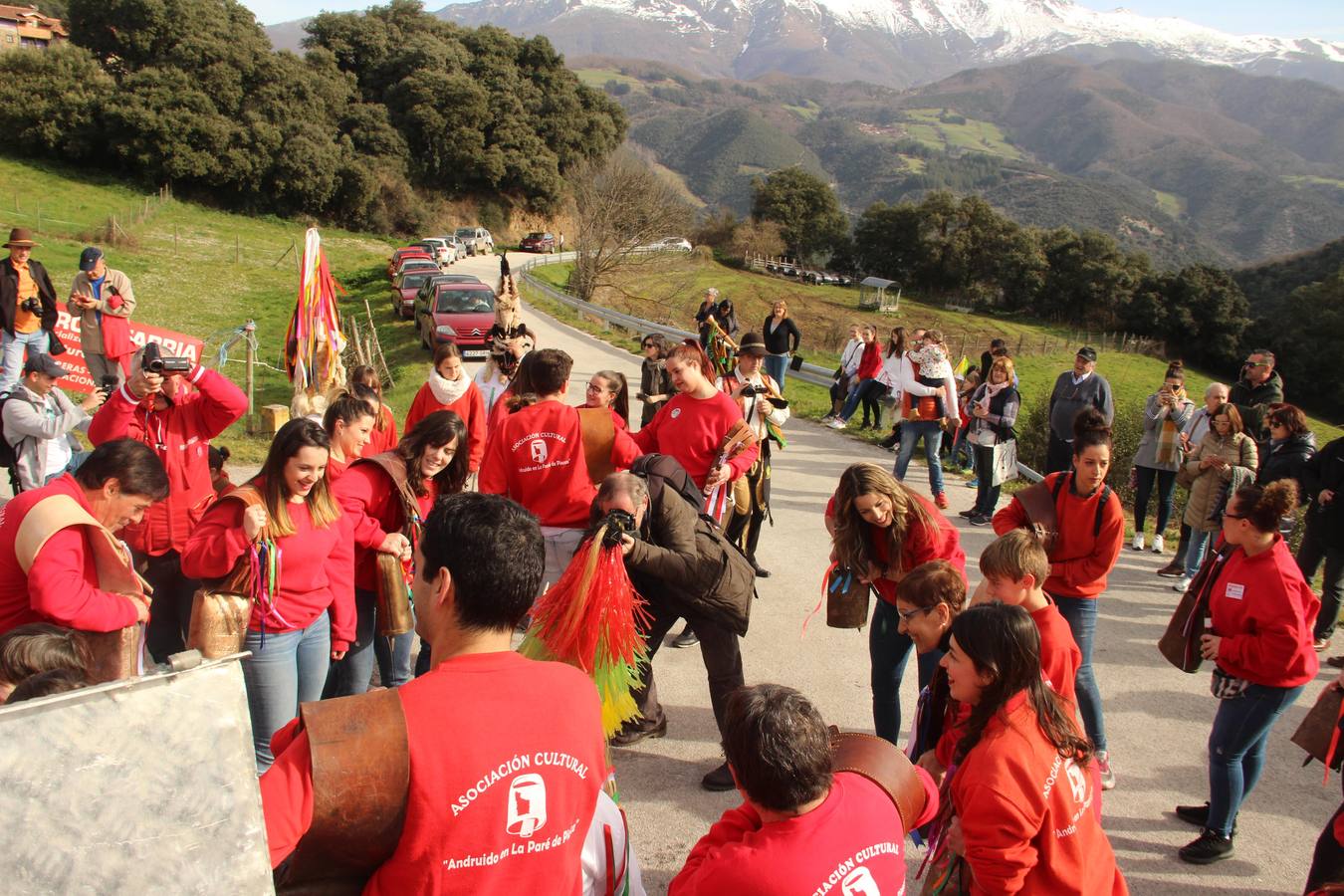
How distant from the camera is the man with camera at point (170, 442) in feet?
15.3

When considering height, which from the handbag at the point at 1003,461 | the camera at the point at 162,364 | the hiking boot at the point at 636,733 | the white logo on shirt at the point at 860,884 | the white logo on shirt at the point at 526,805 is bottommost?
the hiking boot at the point at 636,733

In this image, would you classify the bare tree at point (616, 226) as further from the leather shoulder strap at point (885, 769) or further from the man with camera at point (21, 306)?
the leather shoulder strap at point (885, 769)

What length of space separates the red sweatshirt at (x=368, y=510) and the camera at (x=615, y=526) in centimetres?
117

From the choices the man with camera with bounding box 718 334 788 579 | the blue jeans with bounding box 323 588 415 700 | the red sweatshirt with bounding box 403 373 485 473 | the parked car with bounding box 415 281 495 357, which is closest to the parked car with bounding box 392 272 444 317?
the parked car with bounding box 415 281 495 357

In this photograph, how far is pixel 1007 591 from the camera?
356 cm

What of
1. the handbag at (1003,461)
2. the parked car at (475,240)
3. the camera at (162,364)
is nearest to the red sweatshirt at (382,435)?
the camera at (162,364)

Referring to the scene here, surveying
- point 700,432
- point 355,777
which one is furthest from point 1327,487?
point 355,777

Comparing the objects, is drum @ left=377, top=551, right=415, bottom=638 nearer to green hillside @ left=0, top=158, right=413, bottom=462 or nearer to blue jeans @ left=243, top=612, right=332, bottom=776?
blue jeans @ left=243, top=612, right=332, bottom=776

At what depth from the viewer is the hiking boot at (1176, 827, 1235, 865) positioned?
13.6 feet

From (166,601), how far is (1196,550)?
7.78 metres

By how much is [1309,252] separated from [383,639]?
84.8 meters

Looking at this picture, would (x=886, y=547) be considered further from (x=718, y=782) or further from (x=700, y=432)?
(x=700, y=432)

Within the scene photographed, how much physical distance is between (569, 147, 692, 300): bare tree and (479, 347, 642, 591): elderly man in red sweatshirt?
78.3 feet

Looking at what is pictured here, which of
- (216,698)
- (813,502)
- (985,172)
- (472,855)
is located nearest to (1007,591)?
(472,855)
